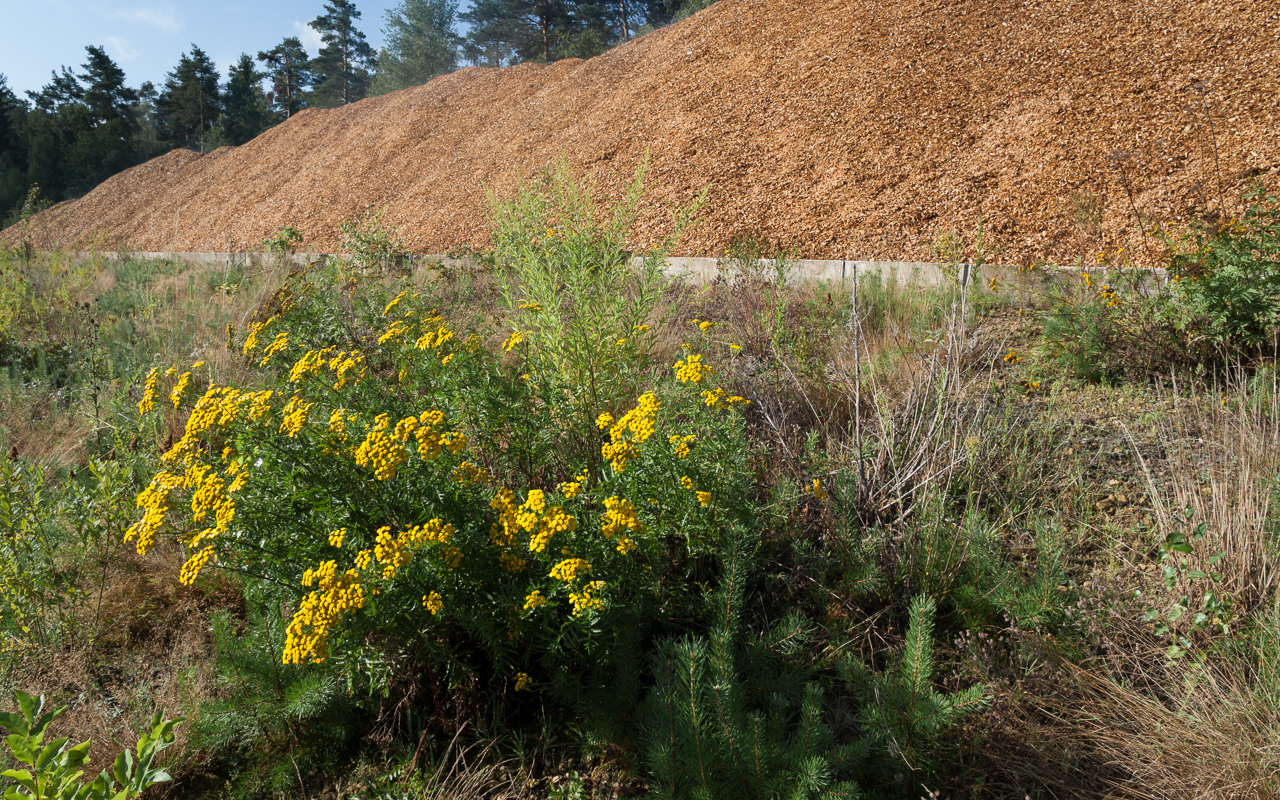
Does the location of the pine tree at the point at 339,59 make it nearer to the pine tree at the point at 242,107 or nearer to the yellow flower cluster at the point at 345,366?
the pine tree at the point at 242,107

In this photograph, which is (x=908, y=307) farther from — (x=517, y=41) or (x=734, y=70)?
(x=517, y=41)

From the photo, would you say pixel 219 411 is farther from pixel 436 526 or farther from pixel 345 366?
pixel 436 526

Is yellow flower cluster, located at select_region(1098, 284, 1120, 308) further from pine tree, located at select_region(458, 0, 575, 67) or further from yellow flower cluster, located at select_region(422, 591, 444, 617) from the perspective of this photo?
pine tree, located at select_region(458, 0, 575, 67)

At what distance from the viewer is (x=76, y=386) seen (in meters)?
4.45

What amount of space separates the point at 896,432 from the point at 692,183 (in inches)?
220

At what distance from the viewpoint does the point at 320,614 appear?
1.47 metres

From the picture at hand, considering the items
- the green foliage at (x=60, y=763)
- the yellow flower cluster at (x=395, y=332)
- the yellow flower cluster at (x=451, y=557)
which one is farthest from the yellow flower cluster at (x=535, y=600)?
the yellow flower cluster at (x=395, y=332)

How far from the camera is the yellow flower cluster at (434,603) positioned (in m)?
1.57

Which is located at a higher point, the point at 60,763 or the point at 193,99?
the point at 193,99

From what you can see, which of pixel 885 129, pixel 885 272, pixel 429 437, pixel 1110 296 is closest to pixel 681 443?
pixel 429 437

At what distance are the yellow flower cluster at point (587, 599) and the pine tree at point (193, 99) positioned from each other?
3935 centimetres

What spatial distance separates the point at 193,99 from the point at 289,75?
582 cm

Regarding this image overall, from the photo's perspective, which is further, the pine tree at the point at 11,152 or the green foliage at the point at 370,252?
the pine tree at the point at 11,152

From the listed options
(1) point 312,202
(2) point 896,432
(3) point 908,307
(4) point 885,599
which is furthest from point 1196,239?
(1) point 312,202
